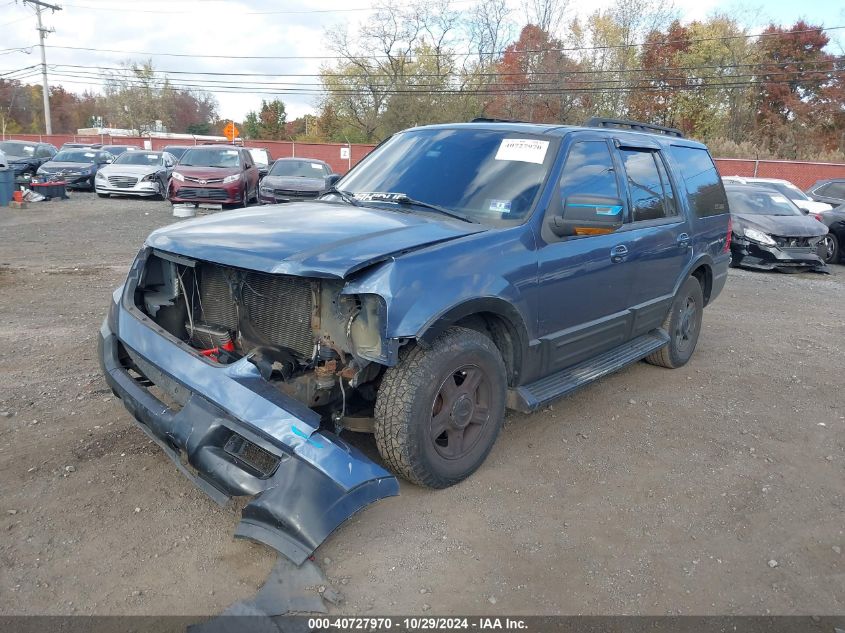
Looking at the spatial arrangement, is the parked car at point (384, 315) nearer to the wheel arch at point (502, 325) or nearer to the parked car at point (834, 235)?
the wheel arch at point (502, 325)

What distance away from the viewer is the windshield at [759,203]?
12.1 meters

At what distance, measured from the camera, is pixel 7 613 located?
2406 millimetres

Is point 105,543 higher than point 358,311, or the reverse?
point 358,311

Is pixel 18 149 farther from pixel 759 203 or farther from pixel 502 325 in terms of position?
pixel 502 325

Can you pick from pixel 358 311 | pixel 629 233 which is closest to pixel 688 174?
pixel 629 233

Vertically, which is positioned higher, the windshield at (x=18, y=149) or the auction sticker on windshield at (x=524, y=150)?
the auction sticker on windshield at (x=524, y=150)

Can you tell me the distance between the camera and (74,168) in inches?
824

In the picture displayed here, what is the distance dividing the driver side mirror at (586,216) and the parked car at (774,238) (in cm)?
926

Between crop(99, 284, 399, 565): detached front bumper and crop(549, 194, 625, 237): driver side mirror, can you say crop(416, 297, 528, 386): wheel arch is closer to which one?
crop(549, 194, 625, 237): driver side mirror

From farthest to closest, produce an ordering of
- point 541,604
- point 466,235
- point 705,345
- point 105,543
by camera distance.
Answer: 1. point 705,345
2. point 466,235
3. point 105,543
4. point 541,604

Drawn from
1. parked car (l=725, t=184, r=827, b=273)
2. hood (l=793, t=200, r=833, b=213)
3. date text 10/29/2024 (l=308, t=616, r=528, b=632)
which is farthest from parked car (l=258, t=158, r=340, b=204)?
date text 10/29/2024 (l=308, t=616, r=528, b=632)

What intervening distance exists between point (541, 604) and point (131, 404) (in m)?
2.19

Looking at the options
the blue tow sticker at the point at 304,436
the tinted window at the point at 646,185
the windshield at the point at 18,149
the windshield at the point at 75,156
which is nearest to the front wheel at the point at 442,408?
the blue tow sticker at the point at 304,436

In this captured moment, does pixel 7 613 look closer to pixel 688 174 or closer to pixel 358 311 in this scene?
pixel 358 311
